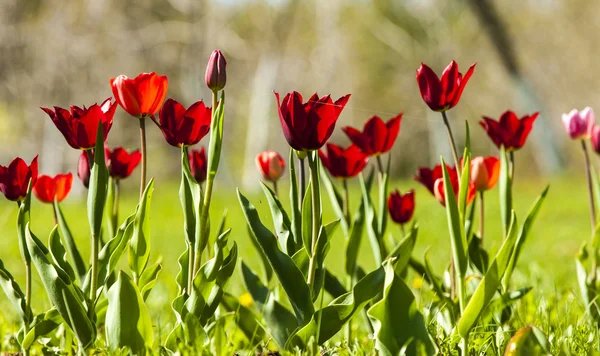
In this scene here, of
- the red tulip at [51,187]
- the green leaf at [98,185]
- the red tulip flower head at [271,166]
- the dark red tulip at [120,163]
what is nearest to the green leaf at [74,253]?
the red tulip at [51,187]

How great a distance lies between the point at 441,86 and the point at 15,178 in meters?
0.74

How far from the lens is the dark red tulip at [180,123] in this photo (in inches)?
43.8

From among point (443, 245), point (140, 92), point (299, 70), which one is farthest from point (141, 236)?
point (299, 70)

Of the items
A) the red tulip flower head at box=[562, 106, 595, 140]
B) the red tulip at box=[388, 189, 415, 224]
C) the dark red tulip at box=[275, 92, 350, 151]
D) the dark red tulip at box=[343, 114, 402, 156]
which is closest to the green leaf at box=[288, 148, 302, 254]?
the dark red tulip at box=[275, 92, 350, 151]

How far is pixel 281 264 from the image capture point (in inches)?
41.8

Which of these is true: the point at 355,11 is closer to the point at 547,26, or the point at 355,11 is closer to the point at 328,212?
the point at 547,26

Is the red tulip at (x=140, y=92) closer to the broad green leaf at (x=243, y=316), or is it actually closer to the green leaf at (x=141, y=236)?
the green leaf at (x=141, y=236)

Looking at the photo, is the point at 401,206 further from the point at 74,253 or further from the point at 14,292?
the point at 14,292

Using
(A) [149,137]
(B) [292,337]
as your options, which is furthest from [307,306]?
(A) [149,137]

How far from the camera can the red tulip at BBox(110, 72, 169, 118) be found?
3.59 feet

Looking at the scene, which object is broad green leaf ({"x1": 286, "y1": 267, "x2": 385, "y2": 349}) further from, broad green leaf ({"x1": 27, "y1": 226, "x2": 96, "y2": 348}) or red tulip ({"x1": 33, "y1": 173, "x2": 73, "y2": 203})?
red tulip ({"x1": 33, "y1": 173, "x2": 73, "y2": 203})

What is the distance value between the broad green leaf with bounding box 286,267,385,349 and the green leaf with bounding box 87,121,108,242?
37cm

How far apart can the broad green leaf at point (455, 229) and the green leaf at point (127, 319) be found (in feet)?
1.67

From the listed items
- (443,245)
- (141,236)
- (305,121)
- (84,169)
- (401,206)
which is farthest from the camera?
(443,245)
